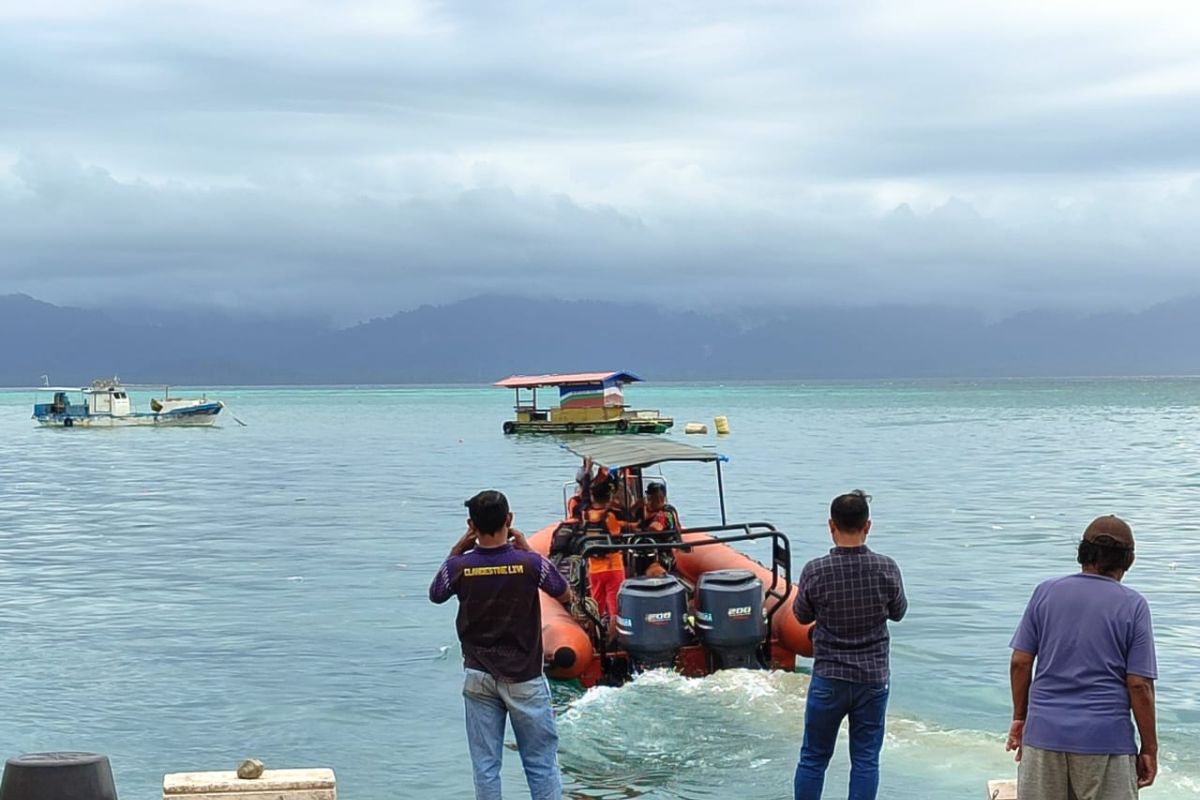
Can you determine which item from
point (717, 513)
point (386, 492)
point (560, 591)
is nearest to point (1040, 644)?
point (560, 591)

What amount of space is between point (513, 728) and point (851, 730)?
180 centimetres

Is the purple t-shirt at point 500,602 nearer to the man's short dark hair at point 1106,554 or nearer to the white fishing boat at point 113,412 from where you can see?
the man's short dark hair at point 1106,554

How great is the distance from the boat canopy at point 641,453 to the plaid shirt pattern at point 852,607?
666cm

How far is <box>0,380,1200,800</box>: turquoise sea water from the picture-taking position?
11.7m

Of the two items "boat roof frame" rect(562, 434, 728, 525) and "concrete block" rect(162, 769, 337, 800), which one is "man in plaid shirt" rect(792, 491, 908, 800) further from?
"boat roof frame" rect(562, 434, 728, 525)

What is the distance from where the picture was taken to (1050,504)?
3338cm

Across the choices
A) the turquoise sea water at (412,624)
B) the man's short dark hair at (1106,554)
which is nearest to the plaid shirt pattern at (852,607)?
the man's short dark hair at (1106,554)

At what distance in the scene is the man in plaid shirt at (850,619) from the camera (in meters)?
7.09

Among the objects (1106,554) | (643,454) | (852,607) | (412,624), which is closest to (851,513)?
(852,607)

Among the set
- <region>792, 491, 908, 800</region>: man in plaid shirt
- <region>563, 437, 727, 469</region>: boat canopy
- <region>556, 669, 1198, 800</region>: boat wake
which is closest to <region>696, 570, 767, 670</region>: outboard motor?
<region>556, 669, 1198, 800</region>: boat wake

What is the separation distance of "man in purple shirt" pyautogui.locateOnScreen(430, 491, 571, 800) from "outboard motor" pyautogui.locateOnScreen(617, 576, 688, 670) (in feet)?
16.2

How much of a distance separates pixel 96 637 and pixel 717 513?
18.1 m

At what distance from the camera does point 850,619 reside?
712 centimetres

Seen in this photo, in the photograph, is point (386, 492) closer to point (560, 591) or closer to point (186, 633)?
point (186, 633)
